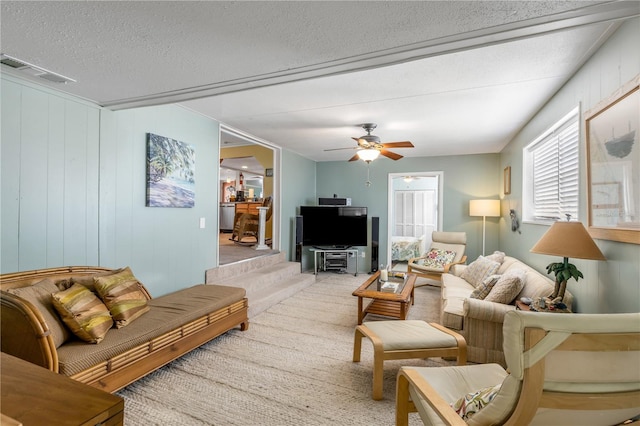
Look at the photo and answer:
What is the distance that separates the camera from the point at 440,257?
17.1 ft

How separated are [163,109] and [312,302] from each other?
10.1 ft

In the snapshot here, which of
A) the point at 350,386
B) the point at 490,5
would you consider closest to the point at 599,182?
the point at 490,5

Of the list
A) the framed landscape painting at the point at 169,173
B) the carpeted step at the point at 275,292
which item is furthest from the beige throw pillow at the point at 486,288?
the framed landscape painting at the point at 169,173

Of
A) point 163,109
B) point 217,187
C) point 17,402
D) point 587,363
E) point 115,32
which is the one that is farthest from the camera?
point 217,187

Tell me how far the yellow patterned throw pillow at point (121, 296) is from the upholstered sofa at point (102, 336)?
0.02 meters

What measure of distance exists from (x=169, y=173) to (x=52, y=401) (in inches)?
109

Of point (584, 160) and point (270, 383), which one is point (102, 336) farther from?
point (584, 160)

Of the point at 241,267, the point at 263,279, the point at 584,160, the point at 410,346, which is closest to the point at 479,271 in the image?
the point at 584,160

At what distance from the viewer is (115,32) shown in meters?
1.69

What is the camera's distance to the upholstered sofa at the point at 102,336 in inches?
67.2

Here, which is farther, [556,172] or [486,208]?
[486,208]

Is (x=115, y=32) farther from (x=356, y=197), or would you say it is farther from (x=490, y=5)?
(x=356, y=197)

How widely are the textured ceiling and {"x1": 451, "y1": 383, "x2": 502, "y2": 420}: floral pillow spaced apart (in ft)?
5.65

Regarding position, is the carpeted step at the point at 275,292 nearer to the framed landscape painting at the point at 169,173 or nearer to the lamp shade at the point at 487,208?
the framed landscape painting at the point at 169,173
